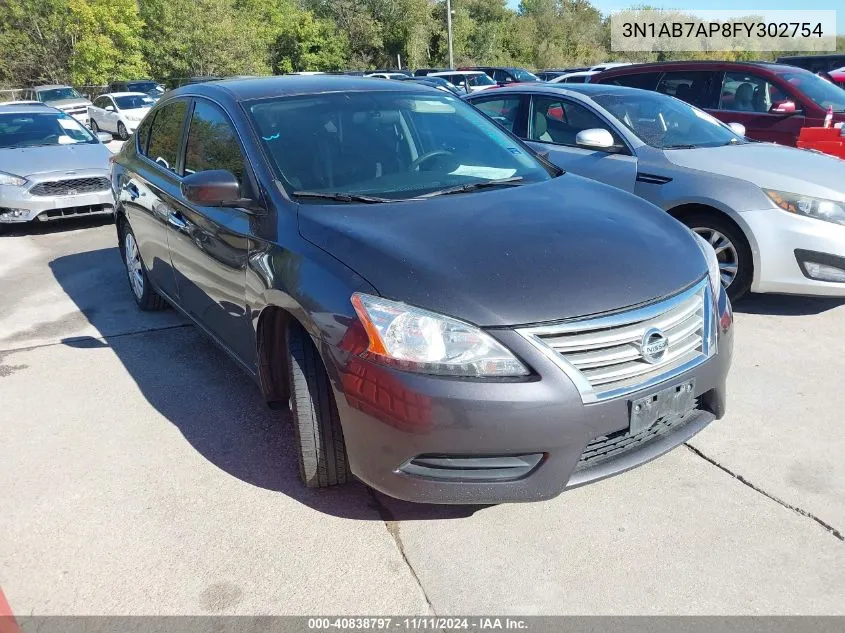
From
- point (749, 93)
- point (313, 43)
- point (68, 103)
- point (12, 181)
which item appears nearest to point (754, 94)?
point (749, 93)

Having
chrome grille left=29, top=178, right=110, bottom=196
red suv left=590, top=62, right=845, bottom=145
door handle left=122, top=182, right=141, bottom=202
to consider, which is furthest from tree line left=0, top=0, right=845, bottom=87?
door handle left=122, top=182, right=141, bottom=202

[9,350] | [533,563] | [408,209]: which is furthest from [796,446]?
[9,350]

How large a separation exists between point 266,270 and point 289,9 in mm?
47118

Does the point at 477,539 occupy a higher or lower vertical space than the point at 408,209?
lower

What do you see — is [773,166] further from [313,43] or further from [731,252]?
[313,43]

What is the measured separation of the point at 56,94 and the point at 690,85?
878 inches

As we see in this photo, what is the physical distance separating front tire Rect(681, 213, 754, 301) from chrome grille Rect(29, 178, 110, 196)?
267 inches

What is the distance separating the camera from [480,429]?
2.47m

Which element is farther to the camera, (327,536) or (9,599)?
(327,536)

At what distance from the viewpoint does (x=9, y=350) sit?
5023mm

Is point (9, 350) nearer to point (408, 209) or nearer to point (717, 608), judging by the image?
point (408, 209)

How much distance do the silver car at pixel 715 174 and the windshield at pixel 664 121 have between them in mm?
10

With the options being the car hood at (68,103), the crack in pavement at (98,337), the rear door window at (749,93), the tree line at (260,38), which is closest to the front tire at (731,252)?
the crack in pavement at (98,337)

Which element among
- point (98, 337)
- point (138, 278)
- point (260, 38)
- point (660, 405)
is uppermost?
point (260, 38)
